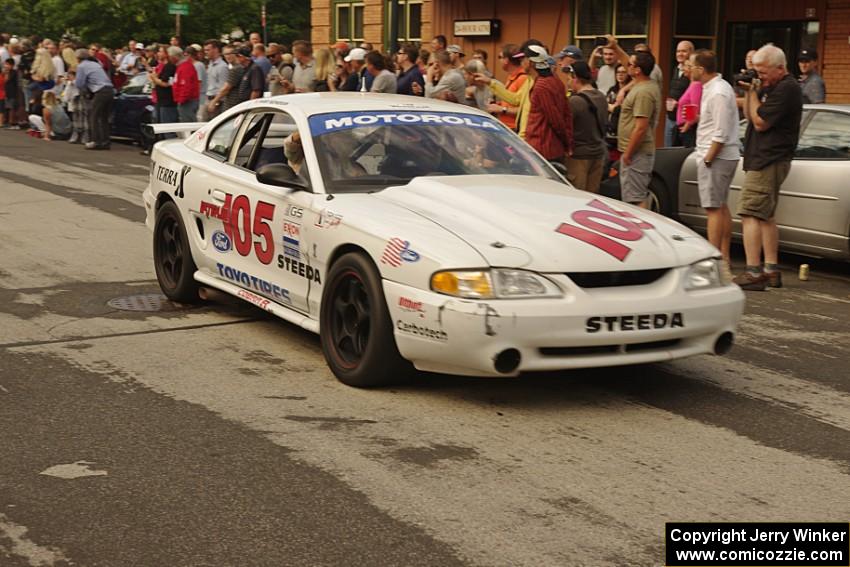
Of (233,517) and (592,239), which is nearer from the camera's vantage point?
(233,517)

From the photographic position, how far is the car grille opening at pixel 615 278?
608 cm

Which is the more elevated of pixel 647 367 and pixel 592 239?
pixel 592 239

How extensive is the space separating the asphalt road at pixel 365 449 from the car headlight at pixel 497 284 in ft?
1.97

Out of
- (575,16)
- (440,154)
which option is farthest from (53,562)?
(575,16)

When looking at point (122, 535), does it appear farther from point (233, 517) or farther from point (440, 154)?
point (440, 154)

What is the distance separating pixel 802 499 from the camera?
4938 mm

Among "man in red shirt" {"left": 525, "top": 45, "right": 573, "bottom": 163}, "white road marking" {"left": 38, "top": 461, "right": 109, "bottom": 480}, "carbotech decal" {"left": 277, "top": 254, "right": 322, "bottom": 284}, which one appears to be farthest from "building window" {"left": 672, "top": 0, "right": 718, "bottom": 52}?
"white road marking" {"left": 38, "top": 461, "right": 109, "bottom": 480}

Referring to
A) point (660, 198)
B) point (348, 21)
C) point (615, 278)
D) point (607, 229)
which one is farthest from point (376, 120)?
point (348, 21)

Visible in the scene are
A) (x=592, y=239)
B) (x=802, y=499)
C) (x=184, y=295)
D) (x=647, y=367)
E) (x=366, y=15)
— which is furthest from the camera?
(x=366, y=15)

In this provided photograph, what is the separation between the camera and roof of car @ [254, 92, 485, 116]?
7680mm

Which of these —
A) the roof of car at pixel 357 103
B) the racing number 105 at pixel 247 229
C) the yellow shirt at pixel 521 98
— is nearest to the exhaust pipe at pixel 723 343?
the roof of car at pixel 357 103

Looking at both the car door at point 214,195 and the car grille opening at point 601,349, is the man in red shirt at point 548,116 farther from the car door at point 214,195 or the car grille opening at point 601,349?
the car grille opening at point 601,349

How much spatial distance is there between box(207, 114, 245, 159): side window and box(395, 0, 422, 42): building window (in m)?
19.0

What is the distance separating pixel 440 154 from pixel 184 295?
2.27 m
